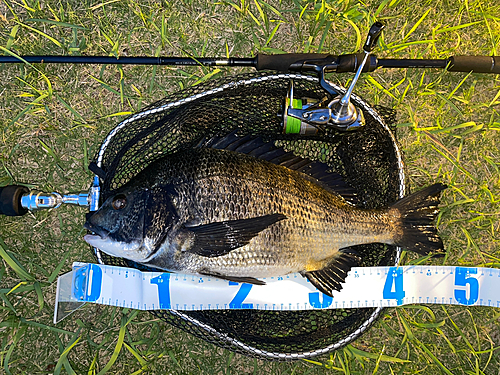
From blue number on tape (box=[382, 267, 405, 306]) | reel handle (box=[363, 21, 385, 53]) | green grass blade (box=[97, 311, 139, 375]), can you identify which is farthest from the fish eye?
blue number on tape (box=[382, 267, 405, 306])

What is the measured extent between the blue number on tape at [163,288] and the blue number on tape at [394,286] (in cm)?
169

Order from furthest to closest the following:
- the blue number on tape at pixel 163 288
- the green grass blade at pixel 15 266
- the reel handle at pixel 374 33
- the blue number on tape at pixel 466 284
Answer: the green grass blade at pixel 15 266
the blue number on tape at pixel 466 284
the blue number on tape at pixel 163 288
the reel handle at pixel 374 33

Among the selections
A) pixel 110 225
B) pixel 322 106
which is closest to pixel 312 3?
pixel 322 106

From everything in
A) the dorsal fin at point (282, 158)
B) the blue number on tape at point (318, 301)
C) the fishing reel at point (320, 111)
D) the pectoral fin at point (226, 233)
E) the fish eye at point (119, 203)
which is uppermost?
the fishing reel at point (320, 111)

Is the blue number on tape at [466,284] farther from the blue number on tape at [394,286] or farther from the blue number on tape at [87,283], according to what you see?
the blue number on tape at [87,283]

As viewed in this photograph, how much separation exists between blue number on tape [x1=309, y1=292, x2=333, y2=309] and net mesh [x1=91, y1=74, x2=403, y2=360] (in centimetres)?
15

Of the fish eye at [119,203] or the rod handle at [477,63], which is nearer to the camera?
the fish eye at [119,203]

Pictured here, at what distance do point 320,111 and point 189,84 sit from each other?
131cm

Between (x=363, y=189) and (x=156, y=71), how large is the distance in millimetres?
2055

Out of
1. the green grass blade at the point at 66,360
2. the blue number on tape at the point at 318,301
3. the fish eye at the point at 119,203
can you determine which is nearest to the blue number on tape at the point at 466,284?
the blue number on tape at the point at 318,301

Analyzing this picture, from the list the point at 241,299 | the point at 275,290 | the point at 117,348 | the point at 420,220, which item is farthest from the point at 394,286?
the point at 117,348

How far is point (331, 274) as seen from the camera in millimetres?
2453

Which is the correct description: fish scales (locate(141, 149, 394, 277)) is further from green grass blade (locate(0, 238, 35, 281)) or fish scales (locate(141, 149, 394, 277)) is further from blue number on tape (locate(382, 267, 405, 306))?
green grass blade (locate(0, 238, 35, 281))

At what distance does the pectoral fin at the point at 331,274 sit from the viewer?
244cm
